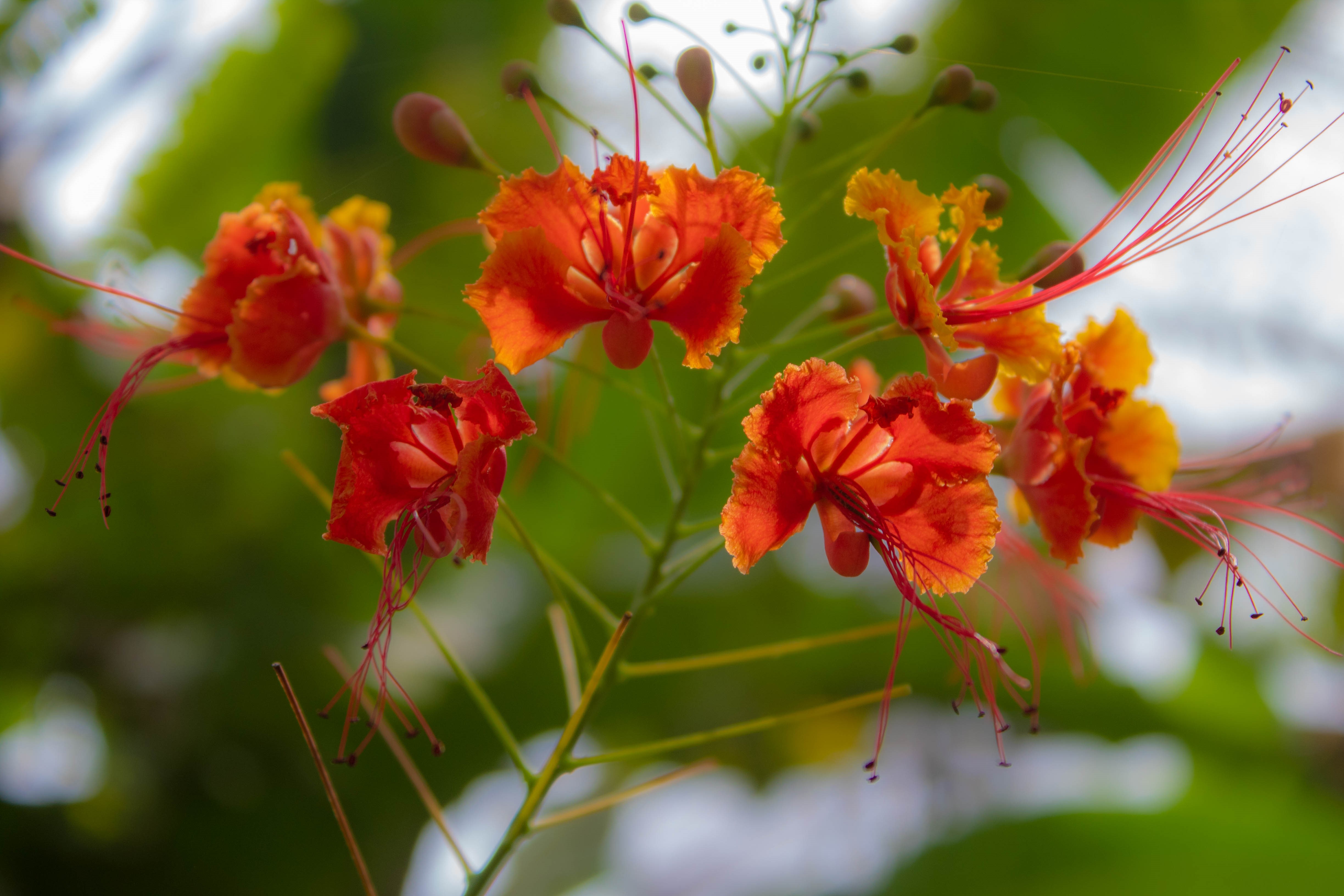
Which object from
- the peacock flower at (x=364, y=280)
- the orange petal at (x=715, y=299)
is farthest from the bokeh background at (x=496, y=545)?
the orange petal at (x=715, y=299)

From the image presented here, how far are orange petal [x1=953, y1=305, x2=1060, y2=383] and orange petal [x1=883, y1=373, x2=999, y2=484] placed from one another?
0.48 feet

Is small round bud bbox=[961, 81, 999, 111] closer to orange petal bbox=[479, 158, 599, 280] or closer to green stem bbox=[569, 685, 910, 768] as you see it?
orange petal bbox=[479, 158, 599, 280]

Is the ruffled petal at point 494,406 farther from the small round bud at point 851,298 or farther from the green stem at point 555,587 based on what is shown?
the small round bud at point 851,298

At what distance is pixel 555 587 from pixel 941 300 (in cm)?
61

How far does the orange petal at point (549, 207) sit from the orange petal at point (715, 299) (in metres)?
0.14

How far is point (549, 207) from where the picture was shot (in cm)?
103

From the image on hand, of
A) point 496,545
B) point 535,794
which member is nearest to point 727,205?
point 535,794

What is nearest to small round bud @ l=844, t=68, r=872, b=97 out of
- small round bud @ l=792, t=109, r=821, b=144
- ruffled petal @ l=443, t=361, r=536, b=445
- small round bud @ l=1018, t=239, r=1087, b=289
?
small round bud @ l=792, t=109, r=821, b=144

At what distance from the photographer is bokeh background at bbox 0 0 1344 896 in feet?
7.92

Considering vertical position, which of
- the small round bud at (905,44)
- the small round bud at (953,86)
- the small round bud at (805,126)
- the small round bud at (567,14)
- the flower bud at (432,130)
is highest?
the small round bud at (567,14)

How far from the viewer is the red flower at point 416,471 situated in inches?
37.6

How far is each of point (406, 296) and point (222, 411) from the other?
2.18ft

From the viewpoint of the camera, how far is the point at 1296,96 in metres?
1.08

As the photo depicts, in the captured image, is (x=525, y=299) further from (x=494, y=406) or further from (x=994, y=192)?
(x=994, y=192)
